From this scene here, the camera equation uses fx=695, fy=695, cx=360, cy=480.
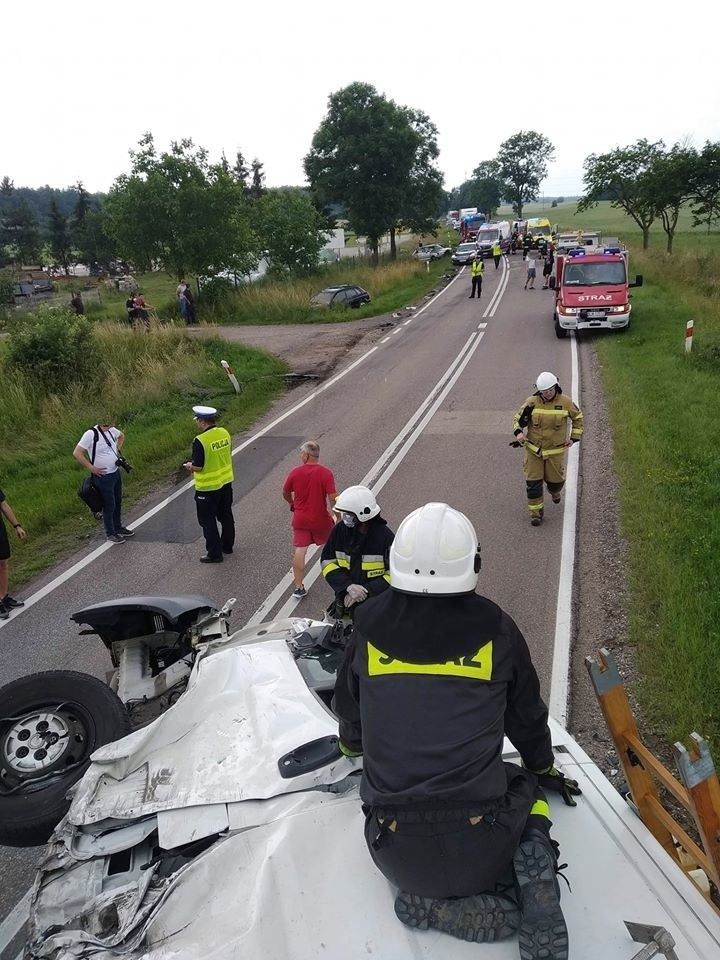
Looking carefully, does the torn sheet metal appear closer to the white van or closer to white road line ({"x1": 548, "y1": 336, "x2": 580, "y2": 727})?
white road line ({"x1": 548, "y1": 336, "x2": 580, "y2": 727})

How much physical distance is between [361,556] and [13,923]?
108 inches

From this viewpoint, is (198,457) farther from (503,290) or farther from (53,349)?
(503,290)

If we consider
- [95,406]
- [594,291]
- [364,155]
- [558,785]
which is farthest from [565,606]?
[364,155]

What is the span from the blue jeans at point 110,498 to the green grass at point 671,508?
232 inches

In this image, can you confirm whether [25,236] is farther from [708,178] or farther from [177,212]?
[708,178]

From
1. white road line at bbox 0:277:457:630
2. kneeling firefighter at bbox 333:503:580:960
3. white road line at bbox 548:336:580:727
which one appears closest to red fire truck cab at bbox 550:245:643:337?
white road line at bbox 0:277:457:630

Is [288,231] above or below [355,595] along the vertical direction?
above

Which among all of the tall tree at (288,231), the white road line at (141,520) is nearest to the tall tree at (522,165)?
the tall tree at (288,231)

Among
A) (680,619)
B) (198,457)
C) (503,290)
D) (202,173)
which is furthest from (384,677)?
(503,290)

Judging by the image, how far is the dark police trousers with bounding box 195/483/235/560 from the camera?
757 centimetres

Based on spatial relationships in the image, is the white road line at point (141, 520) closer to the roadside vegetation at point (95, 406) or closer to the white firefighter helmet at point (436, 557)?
the roadside vegetation at point (95, 406)

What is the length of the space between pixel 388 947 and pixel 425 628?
92 centimetres

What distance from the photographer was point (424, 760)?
7.01ft

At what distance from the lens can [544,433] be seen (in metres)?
7.76
